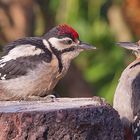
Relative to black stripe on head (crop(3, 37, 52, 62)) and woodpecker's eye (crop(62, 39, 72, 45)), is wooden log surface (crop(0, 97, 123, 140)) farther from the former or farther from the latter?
woodpecker's eye (crop(62, 39, 72, 45))

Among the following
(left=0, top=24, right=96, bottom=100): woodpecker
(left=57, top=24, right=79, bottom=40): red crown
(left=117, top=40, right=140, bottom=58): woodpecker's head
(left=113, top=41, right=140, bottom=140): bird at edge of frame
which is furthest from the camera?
(left=117, top=40, right=140, bottom=58): woodpecker's head

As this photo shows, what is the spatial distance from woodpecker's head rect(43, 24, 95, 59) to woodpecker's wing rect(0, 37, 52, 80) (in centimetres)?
18

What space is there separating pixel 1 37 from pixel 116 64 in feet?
4.15

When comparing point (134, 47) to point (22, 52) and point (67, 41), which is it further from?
point (22, 52)

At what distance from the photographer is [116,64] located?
959 centimetres

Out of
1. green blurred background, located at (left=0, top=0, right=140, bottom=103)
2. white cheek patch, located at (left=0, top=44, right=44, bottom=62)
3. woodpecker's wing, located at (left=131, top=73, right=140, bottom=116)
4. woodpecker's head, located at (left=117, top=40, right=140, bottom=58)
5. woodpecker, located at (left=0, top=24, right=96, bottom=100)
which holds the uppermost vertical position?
white cheek patch, located at (left=0, top=44, right=44, bottom=62)

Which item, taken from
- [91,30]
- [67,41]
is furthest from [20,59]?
[91,30]

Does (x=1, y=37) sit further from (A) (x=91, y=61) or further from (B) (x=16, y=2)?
(A) (x=91, y=61)

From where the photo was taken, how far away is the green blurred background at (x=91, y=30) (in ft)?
30.7

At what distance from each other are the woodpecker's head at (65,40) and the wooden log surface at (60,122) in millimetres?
994

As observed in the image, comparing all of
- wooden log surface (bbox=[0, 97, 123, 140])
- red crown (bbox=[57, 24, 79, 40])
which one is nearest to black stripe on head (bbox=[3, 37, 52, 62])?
red crown (bbox=[57, 24, 79, 40])

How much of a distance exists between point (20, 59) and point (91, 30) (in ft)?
11.3

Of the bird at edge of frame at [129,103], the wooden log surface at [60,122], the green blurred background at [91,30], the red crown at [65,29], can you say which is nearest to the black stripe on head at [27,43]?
the red crown at [65,29]

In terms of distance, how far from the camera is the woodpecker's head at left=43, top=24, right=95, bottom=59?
6.43m
